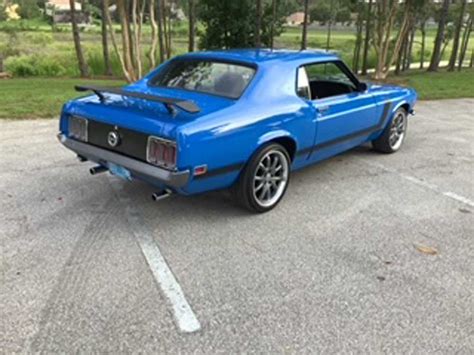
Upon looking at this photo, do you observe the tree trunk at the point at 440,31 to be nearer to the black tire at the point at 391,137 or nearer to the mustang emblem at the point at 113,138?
the black tire at the point at 391,137

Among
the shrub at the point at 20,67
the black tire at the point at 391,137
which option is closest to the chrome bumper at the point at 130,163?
the black tire at the point at 391,137

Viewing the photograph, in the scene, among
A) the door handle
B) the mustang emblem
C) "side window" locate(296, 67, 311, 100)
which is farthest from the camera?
the door handle

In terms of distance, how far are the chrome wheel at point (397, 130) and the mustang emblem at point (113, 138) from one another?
3971 millimetres

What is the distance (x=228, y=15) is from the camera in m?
17.4

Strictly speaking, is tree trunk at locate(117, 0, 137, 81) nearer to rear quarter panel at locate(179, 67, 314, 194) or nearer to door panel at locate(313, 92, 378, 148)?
door panel at locate(313, 92, 378, 148)

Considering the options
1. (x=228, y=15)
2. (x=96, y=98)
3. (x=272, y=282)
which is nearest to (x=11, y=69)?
(x=228, y=15)

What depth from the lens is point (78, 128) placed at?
416 centimetres

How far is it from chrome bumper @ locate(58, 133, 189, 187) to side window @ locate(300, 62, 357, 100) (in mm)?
2002

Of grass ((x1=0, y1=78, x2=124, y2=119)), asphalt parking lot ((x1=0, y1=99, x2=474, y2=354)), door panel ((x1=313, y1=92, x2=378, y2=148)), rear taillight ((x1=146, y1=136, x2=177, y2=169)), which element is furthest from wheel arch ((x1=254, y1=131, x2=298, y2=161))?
grass ((x1=0, y1=78, x2=124, y2=119))

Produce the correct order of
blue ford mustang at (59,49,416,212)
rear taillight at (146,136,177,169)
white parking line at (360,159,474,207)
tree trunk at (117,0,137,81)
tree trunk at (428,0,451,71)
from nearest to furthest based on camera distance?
rear taillight at (146,136,177,169) → blue ford mustang at (59,49,416,212) → white parking line at (360,159,474,207) → tree trunk at (117,0,137,81) → tree trunk at (428,0,451,71)

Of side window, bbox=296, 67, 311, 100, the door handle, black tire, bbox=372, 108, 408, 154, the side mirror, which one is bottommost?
black tire, bbox=372, 108, 408, 154

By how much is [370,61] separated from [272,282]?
24.6 metres

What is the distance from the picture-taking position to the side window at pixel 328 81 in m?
4.81

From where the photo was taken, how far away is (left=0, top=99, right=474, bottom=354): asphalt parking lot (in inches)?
100
